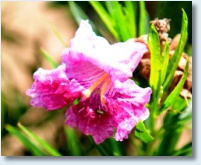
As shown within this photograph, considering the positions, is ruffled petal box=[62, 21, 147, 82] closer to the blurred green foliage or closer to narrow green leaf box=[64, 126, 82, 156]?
the blurred green foliage

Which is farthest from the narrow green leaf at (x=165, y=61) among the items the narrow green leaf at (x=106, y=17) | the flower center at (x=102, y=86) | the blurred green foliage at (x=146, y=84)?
the narrow green leaf at (x=106, y=17)

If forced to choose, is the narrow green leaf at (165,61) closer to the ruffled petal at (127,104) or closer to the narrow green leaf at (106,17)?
the ruffled petal at (127,104)

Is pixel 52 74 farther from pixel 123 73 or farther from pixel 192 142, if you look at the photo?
pixel 192 142

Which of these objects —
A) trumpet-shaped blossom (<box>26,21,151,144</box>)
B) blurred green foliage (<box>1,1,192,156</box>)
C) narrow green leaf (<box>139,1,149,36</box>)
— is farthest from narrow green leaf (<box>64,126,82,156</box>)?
narrow green leaf (<box>139,1,149,36</box>)

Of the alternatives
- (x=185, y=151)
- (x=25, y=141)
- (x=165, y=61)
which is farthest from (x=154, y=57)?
(x=25, y=141)

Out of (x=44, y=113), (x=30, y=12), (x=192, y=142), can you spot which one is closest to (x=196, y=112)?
(x=192, y=142)

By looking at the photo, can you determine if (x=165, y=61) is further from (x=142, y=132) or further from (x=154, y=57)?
(x=142, y=132)
